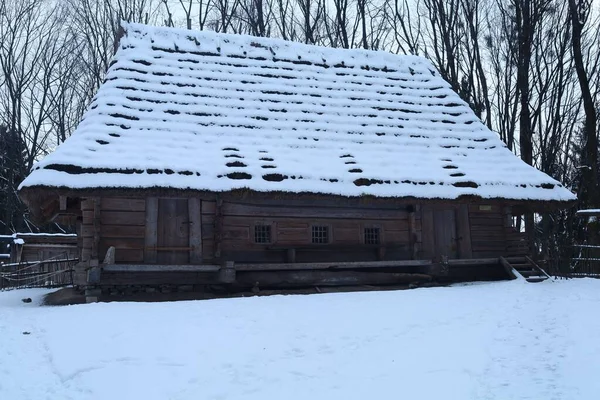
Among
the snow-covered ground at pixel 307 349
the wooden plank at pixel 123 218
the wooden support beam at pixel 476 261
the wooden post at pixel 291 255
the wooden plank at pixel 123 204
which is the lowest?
the snow-covered ground at pixel 307 349

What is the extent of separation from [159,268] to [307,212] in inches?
129

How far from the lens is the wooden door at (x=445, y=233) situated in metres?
13.0

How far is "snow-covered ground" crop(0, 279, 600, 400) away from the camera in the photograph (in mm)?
5523

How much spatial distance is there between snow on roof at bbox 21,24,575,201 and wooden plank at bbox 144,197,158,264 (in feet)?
2.60

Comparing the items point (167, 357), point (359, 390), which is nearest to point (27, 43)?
point (167, 357)

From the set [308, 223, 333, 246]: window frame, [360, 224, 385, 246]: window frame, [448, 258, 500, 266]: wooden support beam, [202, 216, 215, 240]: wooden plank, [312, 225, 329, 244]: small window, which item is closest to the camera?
[202, 216, 215, 240]: wooden plank

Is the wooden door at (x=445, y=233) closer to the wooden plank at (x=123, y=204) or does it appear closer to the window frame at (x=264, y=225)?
the window frame at (x=264, y=225)

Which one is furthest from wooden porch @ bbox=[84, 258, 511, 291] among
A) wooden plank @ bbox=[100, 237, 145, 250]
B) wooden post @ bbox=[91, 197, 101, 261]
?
wooden plank @ bbox=[100, 237, 145, 250]

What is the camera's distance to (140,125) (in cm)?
1175

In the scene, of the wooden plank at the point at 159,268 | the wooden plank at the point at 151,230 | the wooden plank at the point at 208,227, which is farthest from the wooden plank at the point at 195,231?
the wooden plank at the point at 151,230

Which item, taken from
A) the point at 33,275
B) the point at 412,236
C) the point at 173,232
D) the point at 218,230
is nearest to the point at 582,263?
the point at 412,236

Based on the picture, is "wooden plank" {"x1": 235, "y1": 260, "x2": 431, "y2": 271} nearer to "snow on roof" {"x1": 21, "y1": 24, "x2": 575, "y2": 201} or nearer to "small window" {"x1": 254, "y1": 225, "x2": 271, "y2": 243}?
"small window" {"x1": 254, "y1": 225, "x2": 271, "y2": 243}

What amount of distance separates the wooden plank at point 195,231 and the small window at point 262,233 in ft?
3.89

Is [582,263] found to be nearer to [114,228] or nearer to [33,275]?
[114,228]
